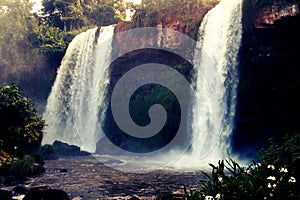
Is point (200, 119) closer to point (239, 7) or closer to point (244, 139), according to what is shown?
point (244, 139)

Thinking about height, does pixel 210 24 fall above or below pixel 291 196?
above

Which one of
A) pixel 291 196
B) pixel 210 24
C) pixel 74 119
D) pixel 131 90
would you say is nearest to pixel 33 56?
pixel 74 119

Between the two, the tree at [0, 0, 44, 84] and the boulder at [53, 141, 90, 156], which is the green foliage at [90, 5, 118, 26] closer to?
the tree at [0, 0, 44, 84]

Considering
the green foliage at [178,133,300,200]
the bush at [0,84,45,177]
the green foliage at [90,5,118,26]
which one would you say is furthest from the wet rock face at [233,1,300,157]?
the green foliage at [90,5,118,26]

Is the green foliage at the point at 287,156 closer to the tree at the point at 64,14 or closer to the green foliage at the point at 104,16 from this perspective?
the tree at the point at 64,14

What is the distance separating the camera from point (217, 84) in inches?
958

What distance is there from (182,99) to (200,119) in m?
4.97

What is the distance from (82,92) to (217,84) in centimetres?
1699

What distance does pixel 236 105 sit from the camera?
23.1 meters

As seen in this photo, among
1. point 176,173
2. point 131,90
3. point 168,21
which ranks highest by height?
point 168,21

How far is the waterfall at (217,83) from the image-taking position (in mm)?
22969

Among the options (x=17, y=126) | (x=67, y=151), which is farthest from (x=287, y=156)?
(x=67, y=151)

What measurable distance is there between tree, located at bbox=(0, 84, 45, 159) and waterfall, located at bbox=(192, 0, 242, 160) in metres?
11.0

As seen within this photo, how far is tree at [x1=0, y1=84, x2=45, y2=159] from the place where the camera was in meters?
19.5
